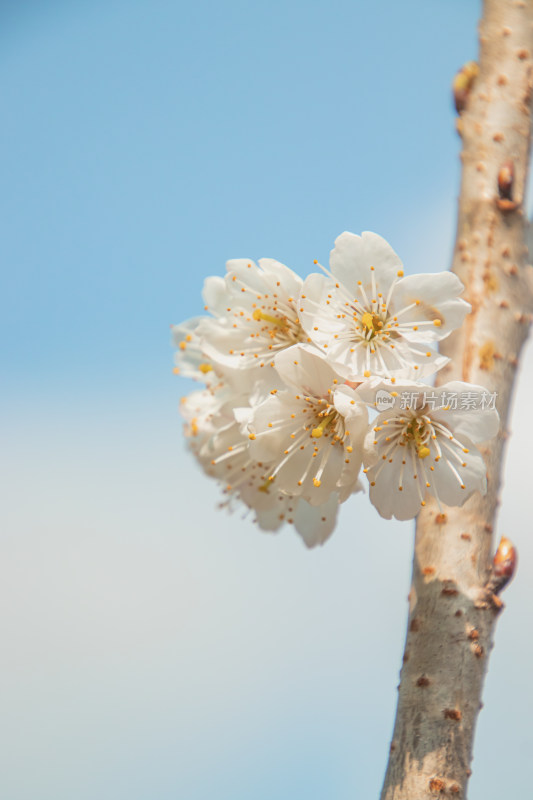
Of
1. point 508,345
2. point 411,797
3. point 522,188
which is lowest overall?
→ point 411,797

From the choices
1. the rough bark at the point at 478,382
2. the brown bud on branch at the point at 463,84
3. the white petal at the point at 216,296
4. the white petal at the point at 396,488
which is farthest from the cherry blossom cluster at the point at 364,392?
the brown bud on branch at the point at 463,84

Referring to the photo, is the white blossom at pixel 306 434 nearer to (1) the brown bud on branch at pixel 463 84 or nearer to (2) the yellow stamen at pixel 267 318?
(2) the yellow stamen at pixel 267 318

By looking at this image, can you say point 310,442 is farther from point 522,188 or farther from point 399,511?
point 522,188

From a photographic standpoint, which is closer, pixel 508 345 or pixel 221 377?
pixel 221 377

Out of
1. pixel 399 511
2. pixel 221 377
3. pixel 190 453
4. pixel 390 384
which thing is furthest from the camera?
pixel 190 453

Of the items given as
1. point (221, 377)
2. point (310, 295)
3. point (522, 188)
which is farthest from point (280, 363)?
point (522, 188)

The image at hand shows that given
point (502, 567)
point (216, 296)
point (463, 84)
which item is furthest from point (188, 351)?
point (463, 84)

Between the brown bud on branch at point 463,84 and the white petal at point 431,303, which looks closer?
the white petal at point 431,303

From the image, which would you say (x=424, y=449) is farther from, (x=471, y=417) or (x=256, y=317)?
(x=256, y=317)
